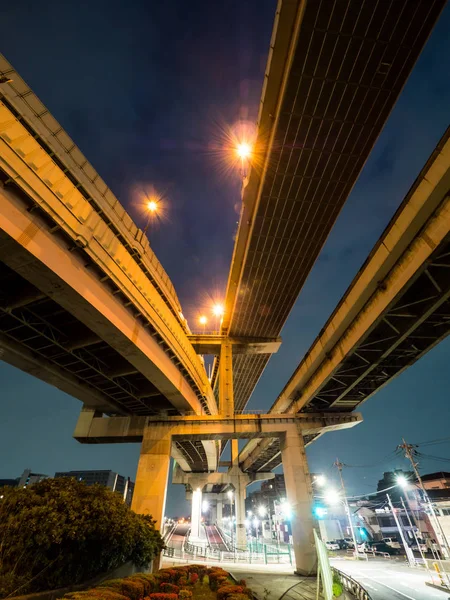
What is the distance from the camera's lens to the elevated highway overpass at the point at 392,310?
11.2 m

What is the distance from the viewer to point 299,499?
20.8 m

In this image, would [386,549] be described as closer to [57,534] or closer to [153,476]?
[153,476]

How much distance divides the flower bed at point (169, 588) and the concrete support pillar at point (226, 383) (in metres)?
10.8

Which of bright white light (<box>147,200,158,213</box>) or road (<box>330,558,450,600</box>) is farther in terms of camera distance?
bright white light (<box>147,200,158,213</box>)

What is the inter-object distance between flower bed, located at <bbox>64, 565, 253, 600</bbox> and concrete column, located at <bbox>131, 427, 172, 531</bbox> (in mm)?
4885

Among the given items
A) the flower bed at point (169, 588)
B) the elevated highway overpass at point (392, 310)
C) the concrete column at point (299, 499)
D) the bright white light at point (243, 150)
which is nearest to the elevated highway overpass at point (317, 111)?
the bright white light at point (243, 150)

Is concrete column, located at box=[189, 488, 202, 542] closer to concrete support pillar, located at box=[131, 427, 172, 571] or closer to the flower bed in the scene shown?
concrete support pillar, located at box=[131, 427, 172, 571]

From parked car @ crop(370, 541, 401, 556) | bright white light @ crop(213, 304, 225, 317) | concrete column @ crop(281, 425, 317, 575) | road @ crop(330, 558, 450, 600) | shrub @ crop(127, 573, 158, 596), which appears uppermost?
bright white light @ crop(213, 304, 225, 317)

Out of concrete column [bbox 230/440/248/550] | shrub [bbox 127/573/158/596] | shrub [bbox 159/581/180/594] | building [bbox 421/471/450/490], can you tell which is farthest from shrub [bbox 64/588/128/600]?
building [bbox 421/471/450/490]

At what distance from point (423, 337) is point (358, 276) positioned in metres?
5.90

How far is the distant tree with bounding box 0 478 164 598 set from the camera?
8.44 m

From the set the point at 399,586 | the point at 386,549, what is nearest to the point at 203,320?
the point at 399,586

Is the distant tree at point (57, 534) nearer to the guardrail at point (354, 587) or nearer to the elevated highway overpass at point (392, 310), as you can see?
the guardrail at point (354, 587)

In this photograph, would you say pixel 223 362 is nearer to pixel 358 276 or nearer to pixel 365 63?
pixel 358 276
